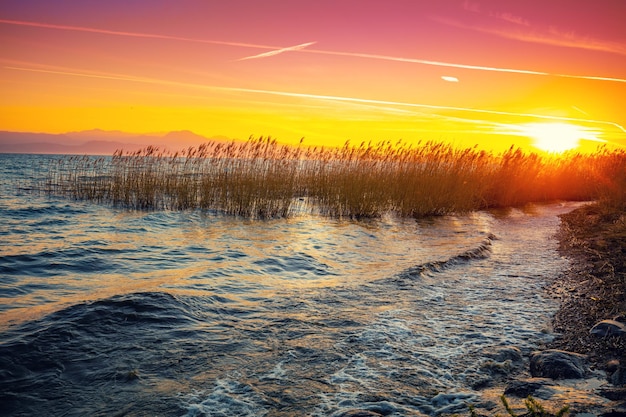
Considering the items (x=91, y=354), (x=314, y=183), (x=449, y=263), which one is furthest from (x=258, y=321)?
(x=314, y=183)

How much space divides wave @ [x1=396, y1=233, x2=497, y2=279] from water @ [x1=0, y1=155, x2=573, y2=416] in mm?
67

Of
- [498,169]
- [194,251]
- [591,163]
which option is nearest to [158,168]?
[194,251]

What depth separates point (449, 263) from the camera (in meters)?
9.10

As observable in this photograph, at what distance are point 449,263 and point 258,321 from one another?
495 cm

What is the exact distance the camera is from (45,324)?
201 inches

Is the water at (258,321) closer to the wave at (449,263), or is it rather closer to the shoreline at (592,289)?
the wave at (449,263)

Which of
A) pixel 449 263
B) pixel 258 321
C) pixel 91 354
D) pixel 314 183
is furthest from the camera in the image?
pixel 314 183

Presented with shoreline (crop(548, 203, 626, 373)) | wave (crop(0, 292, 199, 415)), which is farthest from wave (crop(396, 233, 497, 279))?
wave (crop(0, 292, 199, 415))

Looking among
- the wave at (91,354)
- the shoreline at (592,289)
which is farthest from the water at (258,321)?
the shoreline at (592,289)

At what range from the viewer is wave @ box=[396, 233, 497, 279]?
8.14 metres

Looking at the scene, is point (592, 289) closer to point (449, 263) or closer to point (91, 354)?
point (449, 263)

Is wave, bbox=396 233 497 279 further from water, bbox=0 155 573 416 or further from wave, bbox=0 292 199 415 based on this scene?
wave, bbox=0 292 199 415

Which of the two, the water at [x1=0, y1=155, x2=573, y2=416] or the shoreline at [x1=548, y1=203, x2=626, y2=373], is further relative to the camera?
the shoreline at [x1=548, y1=203, x2=626, y2=373]

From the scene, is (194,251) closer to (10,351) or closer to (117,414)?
(10,351)
